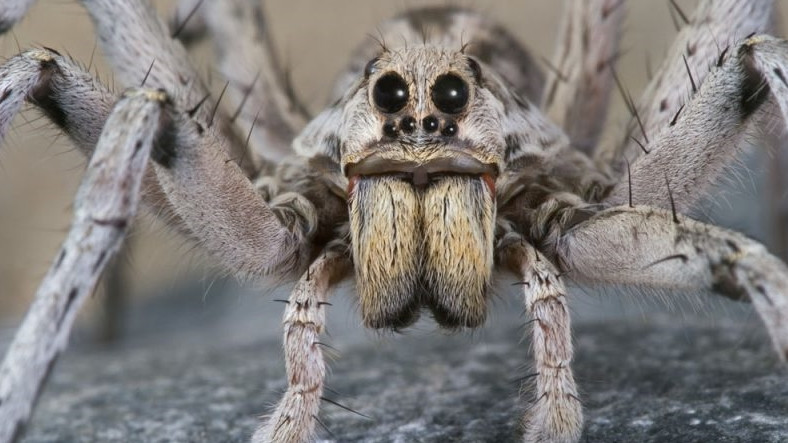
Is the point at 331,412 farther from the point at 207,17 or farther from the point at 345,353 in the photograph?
the point at 207,17

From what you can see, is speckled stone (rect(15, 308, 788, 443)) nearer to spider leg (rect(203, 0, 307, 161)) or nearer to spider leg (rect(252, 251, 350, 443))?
spider leg (rect(252, 251, 350, 443))

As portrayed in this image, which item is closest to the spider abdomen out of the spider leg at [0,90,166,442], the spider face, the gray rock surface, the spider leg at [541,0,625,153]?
the spider face

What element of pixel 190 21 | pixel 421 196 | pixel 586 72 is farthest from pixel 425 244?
pixel 190 21

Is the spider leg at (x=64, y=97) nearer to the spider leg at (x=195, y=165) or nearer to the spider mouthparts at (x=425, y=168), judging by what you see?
the spider leg at (x=195, y=165)

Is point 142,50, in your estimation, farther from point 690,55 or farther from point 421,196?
point 690,55

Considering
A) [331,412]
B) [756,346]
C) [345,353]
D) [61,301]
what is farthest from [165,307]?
[61,301]

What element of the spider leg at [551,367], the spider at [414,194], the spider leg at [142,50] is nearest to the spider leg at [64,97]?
the spider at [414,194]
